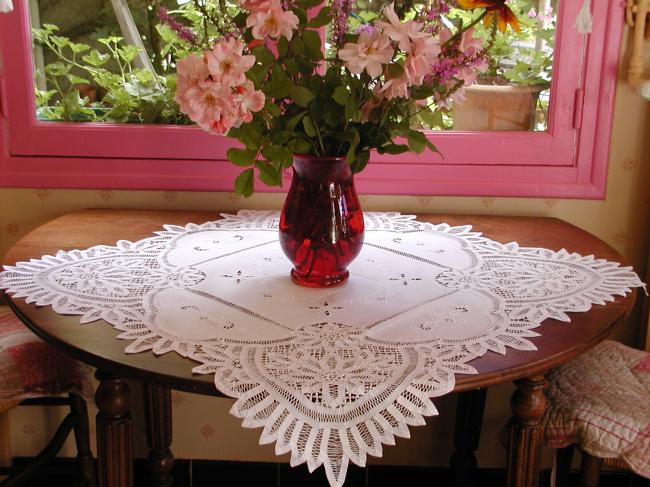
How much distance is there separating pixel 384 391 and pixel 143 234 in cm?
92


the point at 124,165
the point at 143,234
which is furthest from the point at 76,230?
the point at 124,165

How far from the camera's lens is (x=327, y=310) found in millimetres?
1261

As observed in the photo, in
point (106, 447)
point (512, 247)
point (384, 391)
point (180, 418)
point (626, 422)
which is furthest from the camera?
point (180, 418)

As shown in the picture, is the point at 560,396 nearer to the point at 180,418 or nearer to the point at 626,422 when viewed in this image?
the point at 626,422

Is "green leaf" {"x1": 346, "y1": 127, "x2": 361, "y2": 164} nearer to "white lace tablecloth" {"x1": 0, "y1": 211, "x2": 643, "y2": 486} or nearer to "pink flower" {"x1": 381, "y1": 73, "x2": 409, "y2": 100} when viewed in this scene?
"pink flower" {"x1": 381, "y1": 73, "x2": 409, "y2": 100}

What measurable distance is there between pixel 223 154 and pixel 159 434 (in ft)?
2.56

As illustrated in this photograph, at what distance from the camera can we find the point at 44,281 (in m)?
1.37

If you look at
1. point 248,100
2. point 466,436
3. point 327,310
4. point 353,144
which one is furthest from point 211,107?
point 466,436

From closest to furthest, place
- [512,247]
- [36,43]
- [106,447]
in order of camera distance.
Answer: [106,447]
[512,247]
[36,43]

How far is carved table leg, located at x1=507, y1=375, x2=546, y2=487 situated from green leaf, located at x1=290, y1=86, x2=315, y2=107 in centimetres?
58

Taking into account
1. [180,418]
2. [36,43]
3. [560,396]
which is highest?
[36,43]

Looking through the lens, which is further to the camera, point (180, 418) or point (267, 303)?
point (180, 418)

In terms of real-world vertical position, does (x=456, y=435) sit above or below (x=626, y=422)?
below

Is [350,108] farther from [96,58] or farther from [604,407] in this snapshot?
[96,58]
